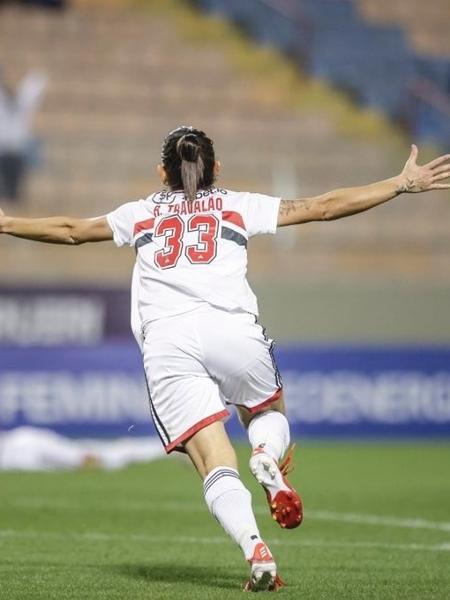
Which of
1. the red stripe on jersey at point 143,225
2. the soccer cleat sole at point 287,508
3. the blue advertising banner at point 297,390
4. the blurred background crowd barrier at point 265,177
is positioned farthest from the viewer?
the blurred background crowd barrier at point 265,177

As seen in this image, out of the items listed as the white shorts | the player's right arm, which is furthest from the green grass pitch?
the player's right arm

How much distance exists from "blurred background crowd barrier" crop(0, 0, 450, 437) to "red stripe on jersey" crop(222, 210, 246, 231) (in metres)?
9.58

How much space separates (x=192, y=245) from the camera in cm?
626

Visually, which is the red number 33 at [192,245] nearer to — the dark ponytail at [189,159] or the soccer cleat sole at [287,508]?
the dark ponytail at [189,159]

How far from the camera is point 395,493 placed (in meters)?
11.6

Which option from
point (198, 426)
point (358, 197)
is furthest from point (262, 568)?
point (358, 197)

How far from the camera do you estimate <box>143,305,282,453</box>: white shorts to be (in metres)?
6.14

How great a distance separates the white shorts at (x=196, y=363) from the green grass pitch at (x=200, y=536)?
729 millimetres

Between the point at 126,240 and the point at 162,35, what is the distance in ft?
54.5

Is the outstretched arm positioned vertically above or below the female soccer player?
above

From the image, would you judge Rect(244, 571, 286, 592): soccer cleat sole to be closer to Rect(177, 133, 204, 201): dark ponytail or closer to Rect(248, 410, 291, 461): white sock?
Rect(248, 410, 291, 461): white sock

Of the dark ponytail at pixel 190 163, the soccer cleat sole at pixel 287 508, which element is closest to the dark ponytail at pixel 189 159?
the dark ponytail at pixel 190 163

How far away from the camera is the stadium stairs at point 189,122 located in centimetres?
1770

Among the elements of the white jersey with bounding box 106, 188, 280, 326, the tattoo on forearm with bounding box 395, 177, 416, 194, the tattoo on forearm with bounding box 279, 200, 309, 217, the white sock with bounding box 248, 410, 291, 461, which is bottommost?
the white sock with bounding box 248, 410, 291, 461
